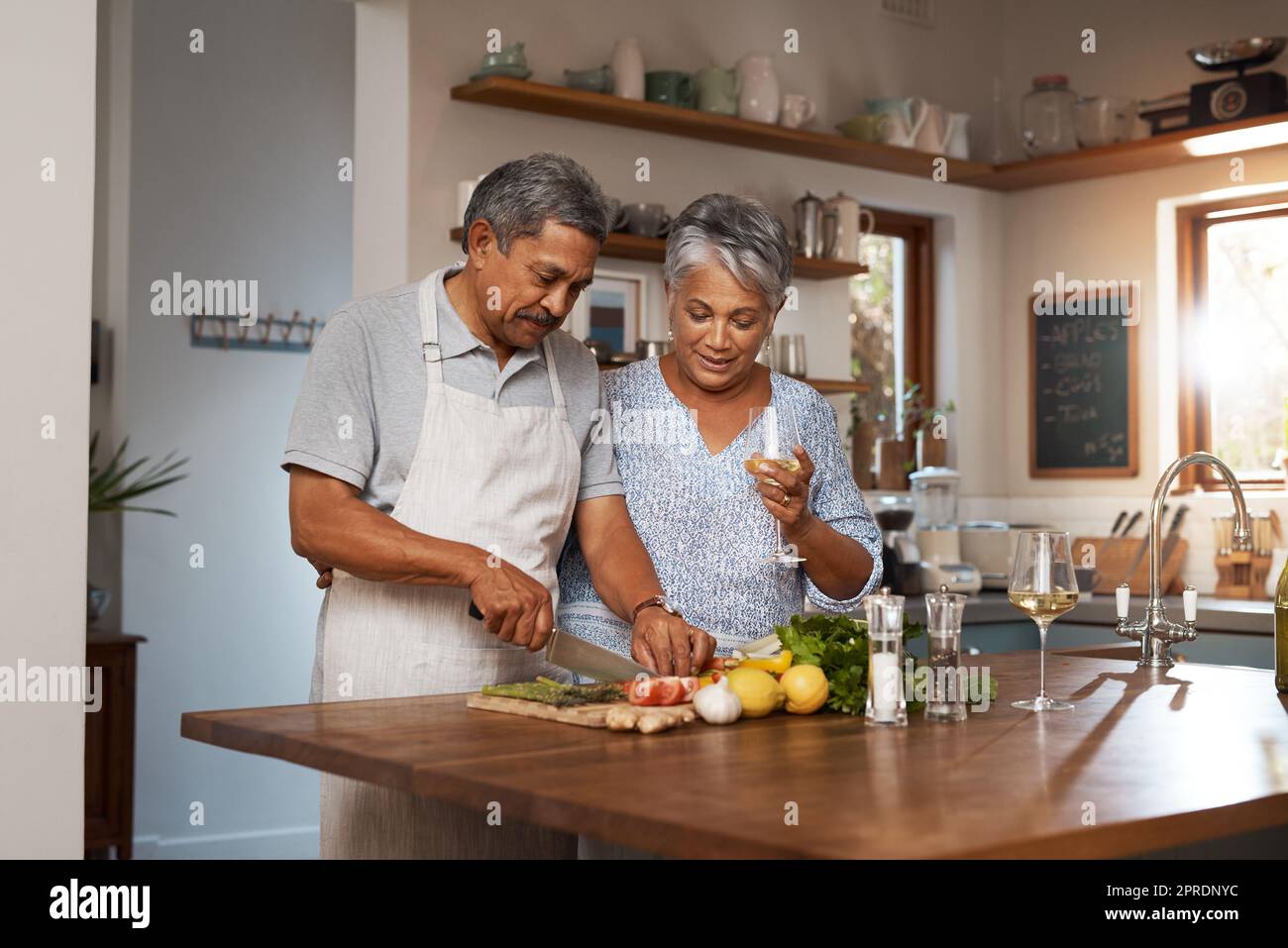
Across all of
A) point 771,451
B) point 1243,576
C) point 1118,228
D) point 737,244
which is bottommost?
point 1243,576

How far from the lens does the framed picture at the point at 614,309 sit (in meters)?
4.46

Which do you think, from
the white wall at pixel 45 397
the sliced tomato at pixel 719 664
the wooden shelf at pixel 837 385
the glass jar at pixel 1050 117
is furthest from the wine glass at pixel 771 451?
the glass jar at pixel 1050 117

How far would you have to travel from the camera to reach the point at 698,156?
189 inches

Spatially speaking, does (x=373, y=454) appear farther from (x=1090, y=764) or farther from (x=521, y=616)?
(x=1090, y=764)

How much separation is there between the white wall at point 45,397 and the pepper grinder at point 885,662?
1601mm

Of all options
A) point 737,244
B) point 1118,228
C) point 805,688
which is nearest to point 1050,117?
point 1118,228

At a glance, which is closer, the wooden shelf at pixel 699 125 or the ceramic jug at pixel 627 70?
the wooden shelf at pixel 699 125

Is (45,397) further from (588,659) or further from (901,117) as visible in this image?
(901,117)

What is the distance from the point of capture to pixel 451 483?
2217mm

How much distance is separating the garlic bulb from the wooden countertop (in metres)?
0.02

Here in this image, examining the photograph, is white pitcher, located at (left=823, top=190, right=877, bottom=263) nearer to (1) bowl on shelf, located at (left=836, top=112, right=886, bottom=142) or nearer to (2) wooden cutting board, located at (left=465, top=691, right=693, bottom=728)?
(1) bowl on shelf, located at (left=836, top=112, right=886, bottom=142)

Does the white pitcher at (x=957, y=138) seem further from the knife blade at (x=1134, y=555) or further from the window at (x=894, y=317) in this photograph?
the knife blade at (x=1134, y=555)

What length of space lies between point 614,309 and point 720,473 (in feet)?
7.11

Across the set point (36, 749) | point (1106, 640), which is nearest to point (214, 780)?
point (36, 749)
